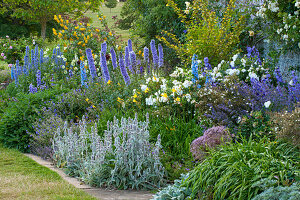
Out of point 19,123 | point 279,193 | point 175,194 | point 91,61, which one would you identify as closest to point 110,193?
point 175,194

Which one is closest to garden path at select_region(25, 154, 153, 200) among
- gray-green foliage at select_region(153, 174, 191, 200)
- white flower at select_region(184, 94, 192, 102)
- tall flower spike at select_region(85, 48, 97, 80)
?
gray-green foliage at select_region(153, 174, 191, 200)

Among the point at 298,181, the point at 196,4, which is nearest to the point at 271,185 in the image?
the point at 298,181

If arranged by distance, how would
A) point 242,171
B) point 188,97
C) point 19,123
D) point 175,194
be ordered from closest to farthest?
point 242,171 < point 175,194 < point 188,97 < point 19,123

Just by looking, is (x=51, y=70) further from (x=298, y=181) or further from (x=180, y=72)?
(x=298, y=181)

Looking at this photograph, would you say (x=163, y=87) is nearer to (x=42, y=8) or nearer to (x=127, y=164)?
(x=127, y=164)

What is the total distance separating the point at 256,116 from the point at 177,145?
113cm

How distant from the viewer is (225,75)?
5.50 m

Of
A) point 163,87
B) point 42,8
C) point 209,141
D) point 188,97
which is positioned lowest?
point 209,141

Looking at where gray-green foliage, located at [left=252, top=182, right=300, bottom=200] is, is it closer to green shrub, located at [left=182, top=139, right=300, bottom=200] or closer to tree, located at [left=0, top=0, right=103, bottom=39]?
green shrub, located at [left=182, top=139, right=300, bottom=200]

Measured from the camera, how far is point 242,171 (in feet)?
10.4

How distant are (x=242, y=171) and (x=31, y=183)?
8.29 ft

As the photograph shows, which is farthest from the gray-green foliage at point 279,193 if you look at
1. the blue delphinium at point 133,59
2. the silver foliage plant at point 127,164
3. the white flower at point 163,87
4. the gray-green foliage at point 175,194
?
the blue delphinium at point 133,59

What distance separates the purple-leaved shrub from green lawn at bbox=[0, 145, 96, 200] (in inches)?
50.2

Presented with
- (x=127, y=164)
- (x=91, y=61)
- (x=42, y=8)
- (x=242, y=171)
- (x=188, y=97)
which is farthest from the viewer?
(x=42, y=8)
